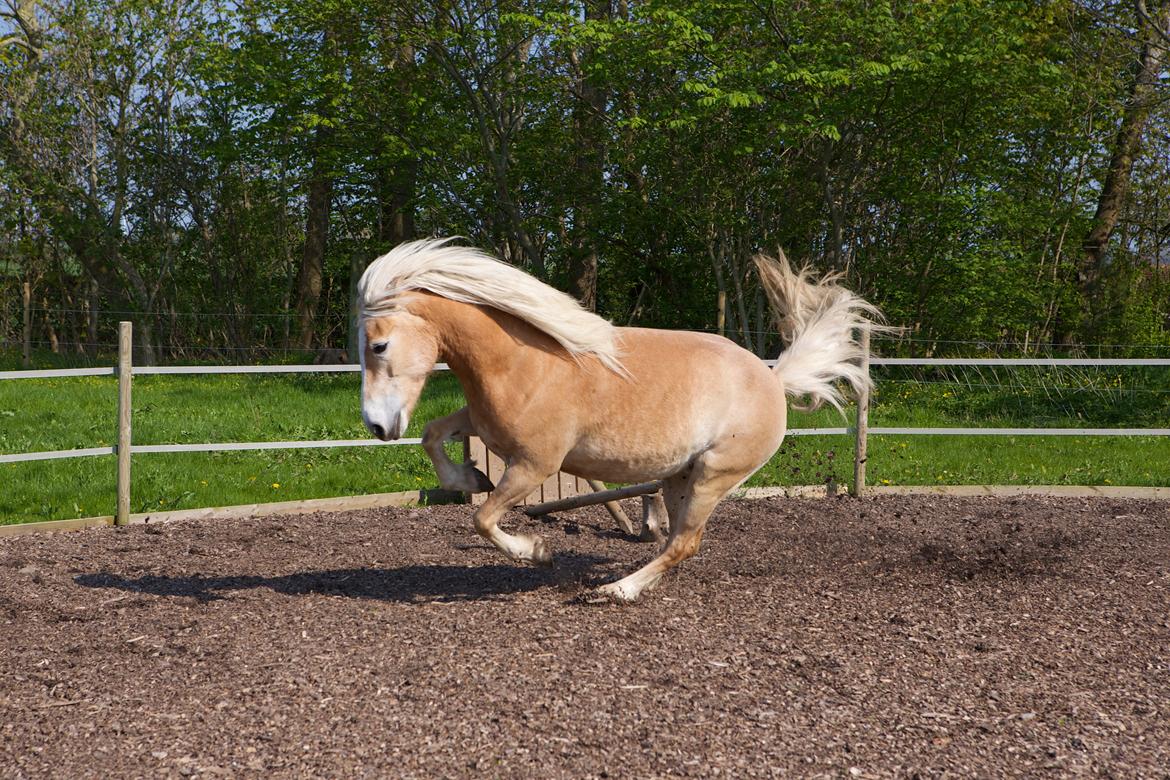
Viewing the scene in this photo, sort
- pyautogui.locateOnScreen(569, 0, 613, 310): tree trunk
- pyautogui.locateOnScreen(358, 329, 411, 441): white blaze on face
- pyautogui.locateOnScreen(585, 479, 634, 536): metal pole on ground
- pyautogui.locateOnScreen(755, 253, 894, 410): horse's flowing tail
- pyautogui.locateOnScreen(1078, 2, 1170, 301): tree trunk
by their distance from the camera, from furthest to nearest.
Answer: pyautogui.locateOnScreen(569, 0, 613, 310): tree trunk
pyautogui.locateOnScreen(1078, 2, 1170, 301): tree trunk
pyautogui.locateOnScreen(585, 479, 634, 536): metal pole on ground
pyautogui.locateOnScreen(755, 253, 894, 410): horse's flowing tail
pyautogui.locateOnScreen(358, 329, 411, 441): white blaze on face

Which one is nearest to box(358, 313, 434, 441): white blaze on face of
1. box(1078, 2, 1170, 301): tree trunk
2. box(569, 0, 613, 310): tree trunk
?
box(569, 0, 613, 310): tree trunk

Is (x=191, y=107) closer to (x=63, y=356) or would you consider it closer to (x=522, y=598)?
(x=63, y=356)

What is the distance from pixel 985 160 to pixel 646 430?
12.5 metres

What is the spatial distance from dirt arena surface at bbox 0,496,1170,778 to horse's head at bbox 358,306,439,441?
Answer: 98cm

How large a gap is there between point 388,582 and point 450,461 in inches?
54.1

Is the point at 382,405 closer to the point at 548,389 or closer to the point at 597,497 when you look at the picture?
the point at 548,389

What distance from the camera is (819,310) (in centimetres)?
577

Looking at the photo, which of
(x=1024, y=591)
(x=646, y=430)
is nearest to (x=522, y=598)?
(x=646, y=430)

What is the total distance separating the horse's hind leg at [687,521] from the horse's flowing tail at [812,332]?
828 mm

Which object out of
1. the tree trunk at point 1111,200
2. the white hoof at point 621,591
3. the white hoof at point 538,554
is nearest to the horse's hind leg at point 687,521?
the white hoof at point 621,591

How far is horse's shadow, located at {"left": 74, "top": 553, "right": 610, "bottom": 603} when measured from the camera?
530 cm

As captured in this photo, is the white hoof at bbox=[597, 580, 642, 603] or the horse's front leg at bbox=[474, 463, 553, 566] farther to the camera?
the white hoof at bbox=[597, 580, 642, 603]

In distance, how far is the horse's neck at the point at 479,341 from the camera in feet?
14.3

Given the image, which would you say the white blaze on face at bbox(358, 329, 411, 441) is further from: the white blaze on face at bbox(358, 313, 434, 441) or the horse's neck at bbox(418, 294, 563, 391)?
the horse's neck at bbox(418, 294, 563, 391)
